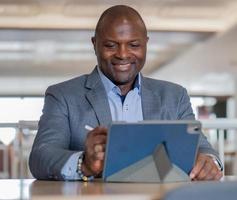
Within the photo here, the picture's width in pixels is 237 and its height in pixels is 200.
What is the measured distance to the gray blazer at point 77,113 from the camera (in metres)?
1.56

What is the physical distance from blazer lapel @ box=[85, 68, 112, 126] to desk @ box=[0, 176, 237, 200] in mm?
282

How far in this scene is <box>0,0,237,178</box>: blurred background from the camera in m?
5.83

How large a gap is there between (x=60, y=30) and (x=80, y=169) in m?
6.15

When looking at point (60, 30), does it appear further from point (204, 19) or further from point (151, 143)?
point (151, 143)

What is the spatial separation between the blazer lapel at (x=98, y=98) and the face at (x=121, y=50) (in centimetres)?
4

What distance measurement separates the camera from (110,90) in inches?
69.5

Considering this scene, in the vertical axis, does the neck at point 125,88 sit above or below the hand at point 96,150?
above

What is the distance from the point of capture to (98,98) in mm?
1715

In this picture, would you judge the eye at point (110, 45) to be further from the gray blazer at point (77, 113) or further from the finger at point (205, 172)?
the finger at point (205, 172)

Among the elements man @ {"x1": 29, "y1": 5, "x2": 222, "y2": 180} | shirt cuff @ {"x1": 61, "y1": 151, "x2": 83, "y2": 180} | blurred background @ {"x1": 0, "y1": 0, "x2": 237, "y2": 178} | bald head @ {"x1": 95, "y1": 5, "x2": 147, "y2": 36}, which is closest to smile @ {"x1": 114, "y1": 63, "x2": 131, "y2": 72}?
man @ {"x1": 29, "y1": 5, "x2": 222, "y2": 180}

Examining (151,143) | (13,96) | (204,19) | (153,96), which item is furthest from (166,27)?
(13,96)

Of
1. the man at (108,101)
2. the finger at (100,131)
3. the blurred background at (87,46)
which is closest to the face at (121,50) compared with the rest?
the man at (108,101)

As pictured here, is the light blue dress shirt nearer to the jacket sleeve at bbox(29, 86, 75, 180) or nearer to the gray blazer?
the gray blazer

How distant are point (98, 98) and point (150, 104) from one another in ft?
0.57
